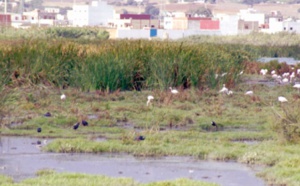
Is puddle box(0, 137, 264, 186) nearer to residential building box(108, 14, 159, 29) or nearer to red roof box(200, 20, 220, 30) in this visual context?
residential building box(108, 14, 159, 29)

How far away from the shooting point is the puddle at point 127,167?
1159 centimetres

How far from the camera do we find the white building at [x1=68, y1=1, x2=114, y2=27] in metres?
112

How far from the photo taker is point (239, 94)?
79.6 ft

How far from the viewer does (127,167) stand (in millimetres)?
12406

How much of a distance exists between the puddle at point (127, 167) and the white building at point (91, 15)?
313 feet

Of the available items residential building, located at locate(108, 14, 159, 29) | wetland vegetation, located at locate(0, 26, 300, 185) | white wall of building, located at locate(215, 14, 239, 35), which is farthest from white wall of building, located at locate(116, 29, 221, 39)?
wetland vegetation, located at locate(0, 26, 300, 185)

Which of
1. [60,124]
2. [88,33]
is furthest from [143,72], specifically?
[88,33]

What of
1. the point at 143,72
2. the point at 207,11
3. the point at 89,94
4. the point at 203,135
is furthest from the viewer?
the point at 207,11

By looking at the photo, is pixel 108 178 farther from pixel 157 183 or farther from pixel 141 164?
pixel 141 164

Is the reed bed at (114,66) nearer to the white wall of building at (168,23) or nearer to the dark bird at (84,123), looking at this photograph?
the dark bird at (84,123)

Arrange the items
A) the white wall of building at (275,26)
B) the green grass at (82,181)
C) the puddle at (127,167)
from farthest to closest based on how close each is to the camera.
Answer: the white wall of building at (275,26), the puddle at (127,167), the green grass at (82,181)

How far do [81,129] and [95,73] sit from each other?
7.28 metres

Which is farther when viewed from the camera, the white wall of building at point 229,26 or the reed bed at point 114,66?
the white wall of building at point 229,26

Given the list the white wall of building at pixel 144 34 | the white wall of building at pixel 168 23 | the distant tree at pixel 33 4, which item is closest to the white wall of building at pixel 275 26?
the white wall of building at pixel 168 23
